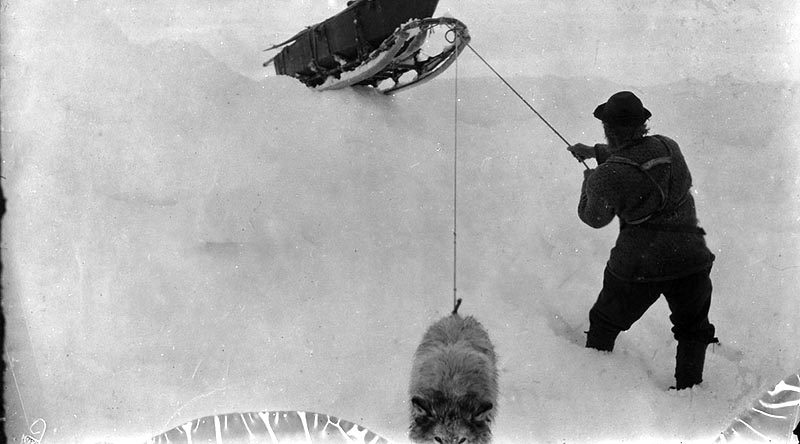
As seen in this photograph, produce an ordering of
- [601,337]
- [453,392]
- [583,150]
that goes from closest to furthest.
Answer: [453,392]
[583,150]
[601,337]

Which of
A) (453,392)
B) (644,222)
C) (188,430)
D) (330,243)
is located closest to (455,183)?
(330,243)

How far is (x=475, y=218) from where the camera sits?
5.25 feet

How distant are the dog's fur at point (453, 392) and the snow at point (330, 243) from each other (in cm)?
27

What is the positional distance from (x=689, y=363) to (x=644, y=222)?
17.1 inches

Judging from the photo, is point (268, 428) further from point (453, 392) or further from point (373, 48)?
point (373, 48)

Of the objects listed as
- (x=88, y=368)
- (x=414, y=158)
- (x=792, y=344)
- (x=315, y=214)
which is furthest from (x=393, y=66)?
(x=792, y=344)

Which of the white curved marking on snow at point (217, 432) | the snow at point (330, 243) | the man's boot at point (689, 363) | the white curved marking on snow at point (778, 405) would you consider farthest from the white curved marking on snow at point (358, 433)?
the white curved marking on snow at point (778, 405)

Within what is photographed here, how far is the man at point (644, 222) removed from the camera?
1.14m

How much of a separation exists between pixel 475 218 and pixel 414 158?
0.25 meters

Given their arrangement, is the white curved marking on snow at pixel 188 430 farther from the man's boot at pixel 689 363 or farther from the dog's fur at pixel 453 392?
the man's boot at pixel 689 363

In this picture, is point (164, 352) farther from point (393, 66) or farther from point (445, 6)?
point (445, 6)

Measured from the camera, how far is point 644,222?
120 cm

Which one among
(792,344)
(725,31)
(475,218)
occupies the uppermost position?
(725,31)

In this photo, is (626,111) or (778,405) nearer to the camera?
(626,111)
